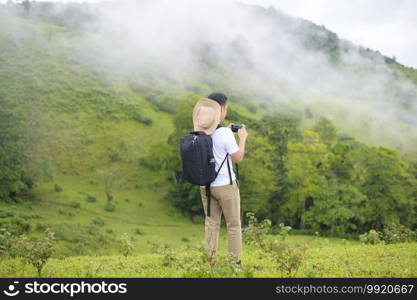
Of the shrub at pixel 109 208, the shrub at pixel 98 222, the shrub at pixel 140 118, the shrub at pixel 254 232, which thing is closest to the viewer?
the shrub at pixel 254 232

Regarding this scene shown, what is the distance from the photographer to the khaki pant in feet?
23.1

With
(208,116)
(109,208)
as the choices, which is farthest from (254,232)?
(109,208)

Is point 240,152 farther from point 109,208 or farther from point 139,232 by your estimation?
point 109,208

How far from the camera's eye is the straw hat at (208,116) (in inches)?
278

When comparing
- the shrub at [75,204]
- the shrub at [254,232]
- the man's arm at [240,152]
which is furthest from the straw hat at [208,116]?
the shrub at [75,204]

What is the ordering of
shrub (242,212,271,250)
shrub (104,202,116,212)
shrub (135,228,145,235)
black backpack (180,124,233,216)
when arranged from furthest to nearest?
shrub (104,202,116,212), shrub (135,228,145,235), shrub (242,212,271,250), black backpack (180,124,233,216)

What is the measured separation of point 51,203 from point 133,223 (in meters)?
8.44

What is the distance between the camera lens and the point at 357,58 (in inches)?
6471

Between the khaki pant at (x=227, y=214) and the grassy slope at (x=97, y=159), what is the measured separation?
0.84 meters

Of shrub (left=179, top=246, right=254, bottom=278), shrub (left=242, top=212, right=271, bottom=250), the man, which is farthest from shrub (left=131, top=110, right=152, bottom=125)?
shrub (left=179, top=246, right=254, bottom=278)

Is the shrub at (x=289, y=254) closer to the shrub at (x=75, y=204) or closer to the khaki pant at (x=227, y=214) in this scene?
the khaki pant at (x=227, y=214)

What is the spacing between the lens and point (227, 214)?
714 cm

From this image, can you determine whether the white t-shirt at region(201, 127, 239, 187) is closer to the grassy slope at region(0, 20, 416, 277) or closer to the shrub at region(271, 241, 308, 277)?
the shrub at region(271, 241, 308, 277)

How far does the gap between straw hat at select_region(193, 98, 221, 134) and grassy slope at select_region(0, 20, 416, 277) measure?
2.89 meters
